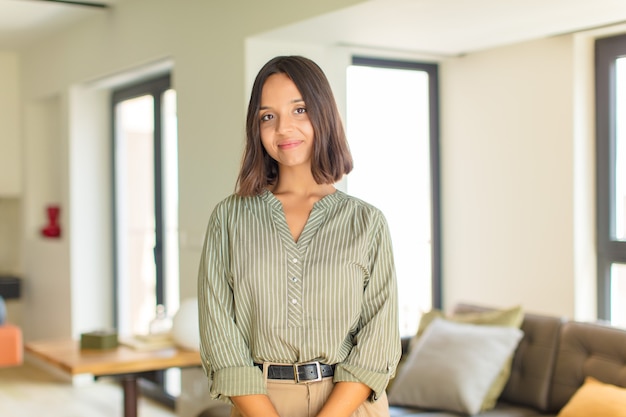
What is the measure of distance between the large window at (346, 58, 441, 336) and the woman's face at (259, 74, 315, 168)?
282cm

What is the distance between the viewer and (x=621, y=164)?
4.01 m

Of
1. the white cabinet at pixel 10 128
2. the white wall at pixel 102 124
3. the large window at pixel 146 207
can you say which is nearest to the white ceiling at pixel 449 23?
the white wall at pixel 102 124

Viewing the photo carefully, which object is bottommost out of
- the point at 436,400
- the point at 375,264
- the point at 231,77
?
the point at 436,400

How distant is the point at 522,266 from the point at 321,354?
288 centimetres

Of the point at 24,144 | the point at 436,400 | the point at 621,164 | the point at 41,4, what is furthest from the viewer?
the point at 24,144

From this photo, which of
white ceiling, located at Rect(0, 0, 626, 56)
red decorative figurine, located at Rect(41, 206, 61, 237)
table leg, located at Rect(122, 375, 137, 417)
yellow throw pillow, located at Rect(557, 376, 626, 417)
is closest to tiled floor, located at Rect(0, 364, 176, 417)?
red decorative figurine, located at Rect(41, 206, 61, 237)

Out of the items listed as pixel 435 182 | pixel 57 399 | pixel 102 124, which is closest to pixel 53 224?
pixel 102 124

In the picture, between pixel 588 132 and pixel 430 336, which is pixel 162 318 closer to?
pixel 430 336

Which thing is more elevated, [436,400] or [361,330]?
[361,330]

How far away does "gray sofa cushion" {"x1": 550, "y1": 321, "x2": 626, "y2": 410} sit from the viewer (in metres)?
Answer: 3.28

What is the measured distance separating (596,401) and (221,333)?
6.17 ft

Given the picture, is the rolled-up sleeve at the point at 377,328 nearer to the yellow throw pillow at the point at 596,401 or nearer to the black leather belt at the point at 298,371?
the black leather belt at the point at 298,371

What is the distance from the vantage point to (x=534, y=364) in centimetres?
355

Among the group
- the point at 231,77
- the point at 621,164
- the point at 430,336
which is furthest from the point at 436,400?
the point at 231,77
